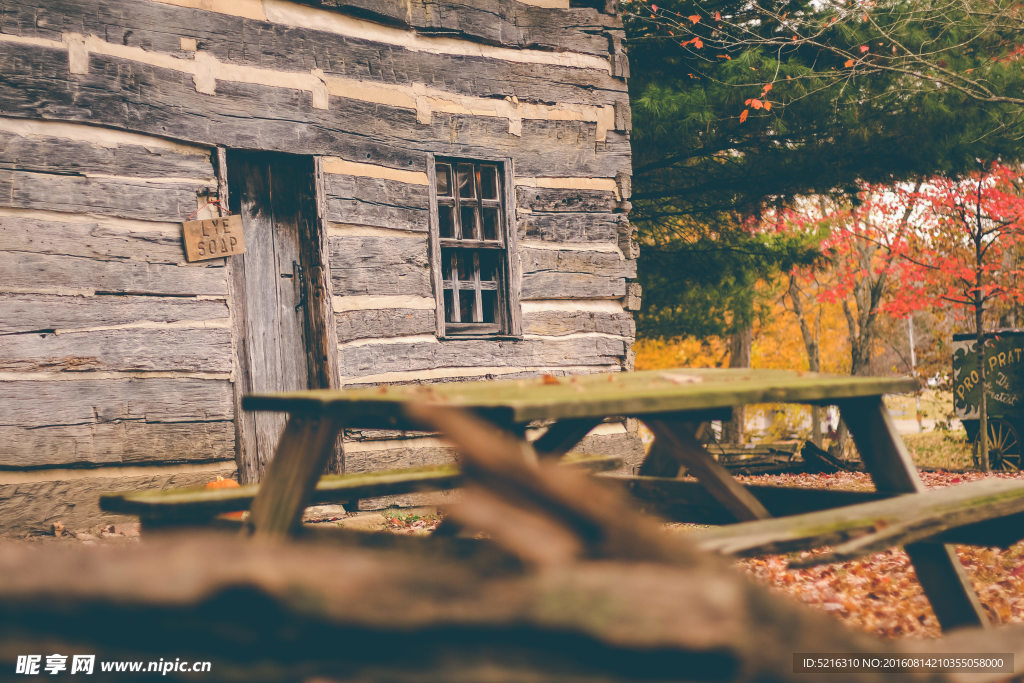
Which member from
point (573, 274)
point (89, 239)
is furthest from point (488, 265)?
point (89, 239)

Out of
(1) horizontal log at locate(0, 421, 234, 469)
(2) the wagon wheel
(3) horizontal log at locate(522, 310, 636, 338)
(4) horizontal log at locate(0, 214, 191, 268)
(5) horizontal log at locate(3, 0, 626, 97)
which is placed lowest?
(2) the wagon wheel

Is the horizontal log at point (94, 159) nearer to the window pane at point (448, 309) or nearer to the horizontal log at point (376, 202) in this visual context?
the horizontal log at point (376, 202)

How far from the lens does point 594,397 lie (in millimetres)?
2566

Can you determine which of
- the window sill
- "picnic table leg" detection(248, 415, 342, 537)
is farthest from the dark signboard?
"picnic table leg" detection(248, 415, 342, 537)

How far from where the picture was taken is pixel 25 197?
18.4 feet

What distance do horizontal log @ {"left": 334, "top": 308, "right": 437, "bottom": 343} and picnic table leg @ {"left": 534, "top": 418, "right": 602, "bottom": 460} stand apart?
3.27 metres

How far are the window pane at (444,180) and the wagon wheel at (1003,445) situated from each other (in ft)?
25.6

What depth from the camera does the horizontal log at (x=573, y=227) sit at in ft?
26.4

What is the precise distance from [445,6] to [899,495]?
5.96 m

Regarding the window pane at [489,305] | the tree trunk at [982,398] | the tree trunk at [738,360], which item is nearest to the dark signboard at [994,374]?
the tree trunk at [982,398]

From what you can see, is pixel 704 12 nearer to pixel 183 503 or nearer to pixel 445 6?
pixel 445 6

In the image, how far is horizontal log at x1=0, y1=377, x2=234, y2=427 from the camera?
557 cm

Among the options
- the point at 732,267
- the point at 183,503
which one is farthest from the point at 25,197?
the point at 732,267

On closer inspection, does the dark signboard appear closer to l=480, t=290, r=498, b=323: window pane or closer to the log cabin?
the log cabin
